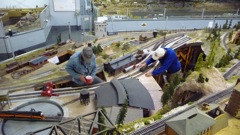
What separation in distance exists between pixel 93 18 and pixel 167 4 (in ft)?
91.9

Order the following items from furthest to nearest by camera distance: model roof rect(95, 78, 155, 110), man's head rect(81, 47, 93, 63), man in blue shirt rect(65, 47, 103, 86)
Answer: man in blue shirt rect(65, 47, 103, 86) → model roof rect(95, 78, 155, 110) → man's head rect(81, 47, 93, 63)

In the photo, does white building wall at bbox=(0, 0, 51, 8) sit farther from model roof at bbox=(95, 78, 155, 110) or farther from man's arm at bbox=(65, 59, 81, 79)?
model roof at bbox=(95, 78, 155, 110)

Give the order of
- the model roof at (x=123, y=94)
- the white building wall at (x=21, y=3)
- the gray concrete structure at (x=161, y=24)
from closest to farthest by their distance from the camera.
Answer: the model roof at (x=123, y=94) < the gray concrete structure at (x=161, y=24) < the white building wall at (x=21, y=3)

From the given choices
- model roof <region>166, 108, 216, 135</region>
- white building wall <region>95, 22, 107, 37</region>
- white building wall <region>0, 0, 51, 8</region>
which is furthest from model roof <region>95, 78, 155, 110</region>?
white building wall <region>0, 0, 51, 8</region>

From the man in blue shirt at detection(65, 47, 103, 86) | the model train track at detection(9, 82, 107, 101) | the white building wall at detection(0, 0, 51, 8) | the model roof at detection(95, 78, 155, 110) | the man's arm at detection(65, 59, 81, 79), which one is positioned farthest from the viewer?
the white building wall at detection(0, 0, 51, 8)

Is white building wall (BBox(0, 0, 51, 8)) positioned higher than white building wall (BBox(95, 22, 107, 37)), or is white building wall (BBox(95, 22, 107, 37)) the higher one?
white building wall (BBox(0, 0, 51, 8))

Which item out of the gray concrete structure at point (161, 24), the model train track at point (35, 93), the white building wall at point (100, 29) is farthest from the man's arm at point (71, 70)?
the gray concrete structure at point (161, 24)

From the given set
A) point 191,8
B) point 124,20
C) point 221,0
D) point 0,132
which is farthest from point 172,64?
point 221,0

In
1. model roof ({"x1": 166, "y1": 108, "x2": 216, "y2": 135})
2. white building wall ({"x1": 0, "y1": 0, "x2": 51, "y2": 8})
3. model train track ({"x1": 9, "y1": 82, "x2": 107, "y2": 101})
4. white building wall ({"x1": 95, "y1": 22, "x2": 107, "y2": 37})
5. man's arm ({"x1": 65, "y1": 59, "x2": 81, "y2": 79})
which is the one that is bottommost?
model train track ({"x1": 9, "y1": 82, "x2": 107, "y2": 101})

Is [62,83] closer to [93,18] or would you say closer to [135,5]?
[93,18]

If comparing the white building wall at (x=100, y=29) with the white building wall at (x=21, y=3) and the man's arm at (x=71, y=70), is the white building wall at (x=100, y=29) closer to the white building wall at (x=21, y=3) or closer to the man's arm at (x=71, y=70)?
the white building wall at (x=21, y=3)

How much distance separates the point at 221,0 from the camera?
191 ft

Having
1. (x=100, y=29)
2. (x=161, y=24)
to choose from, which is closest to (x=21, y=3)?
(x=100, y=29)

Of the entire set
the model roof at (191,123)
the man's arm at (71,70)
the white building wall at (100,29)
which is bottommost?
the model roof at (191,123)
